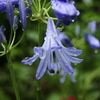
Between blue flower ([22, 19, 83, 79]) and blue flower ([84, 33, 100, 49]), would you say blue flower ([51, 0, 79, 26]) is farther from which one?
blue flower ([84, 33, 100, 49])

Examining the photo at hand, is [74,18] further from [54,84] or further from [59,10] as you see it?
[54,84]

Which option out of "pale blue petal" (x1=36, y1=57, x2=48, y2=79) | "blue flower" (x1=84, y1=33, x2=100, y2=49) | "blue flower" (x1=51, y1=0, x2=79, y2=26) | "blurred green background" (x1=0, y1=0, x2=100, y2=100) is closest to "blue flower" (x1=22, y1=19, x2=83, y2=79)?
"pale blue petal" (x1=36, y1=57, x2=48, y2=79)

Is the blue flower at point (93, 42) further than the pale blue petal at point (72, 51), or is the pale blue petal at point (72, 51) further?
the blue flower at point (93, 42)

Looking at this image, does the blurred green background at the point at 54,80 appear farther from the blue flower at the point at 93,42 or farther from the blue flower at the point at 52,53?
the blue flower at the point at 52,53

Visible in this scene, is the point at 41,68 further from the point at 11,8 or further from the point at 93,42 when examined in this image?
the point at 93,42

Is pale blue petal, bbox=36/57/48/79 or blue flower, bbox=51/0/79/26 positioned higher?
blue flower, bbox=51/0/79/26

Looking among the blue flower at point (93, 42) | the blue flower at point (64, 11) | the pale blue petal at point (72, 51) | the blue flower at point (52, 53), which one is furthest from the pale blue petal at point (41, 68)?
the blue flower at point (93, 42)

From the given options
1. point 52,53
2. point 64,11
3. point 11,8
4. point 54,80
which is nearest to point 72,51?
point 52,53

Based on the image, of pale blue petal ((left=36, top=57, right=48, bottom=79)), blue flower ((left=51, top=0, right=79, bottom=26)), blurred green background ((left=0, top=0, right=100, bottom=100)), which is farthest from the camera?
blurred green background ((left=0, top=0, right=100, bottom=100))

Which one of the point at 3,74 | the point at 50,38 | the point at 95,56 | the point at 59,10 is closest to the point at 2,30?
the point at 50,38
